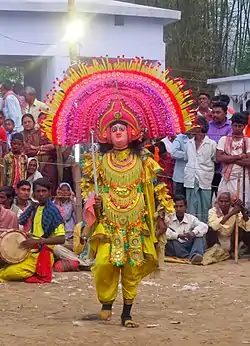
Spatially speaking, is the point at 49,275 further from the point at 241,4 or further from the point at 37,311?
the point at 241,4

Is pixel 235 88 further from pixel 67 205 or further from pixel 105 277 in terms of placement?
pixel 105 277

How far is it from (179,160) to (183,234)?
1.34 m

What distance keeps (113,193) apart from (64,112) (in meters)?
0.84

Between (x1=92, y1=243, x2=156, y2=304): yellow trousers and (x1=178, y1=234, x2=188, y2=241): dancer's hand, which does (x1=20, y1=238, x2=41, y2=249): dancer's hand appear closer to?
(x1=92, y1=243, x2=156, y2=304): yellow trousers

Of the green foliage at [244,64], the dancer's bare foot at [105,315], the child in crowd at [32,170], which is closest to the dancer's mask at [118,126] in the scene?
the dancer's bare foot at [105,315]

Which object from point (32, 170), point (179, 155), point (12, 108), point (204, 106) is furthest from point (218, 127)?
point (12, 108)

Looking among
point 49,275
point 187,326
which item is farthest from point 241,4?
point 187,326

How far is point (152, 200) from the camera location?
269 inches

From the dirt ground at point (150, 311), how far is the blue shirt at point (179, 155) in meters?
1.78

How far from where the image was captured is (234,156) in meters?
10.4

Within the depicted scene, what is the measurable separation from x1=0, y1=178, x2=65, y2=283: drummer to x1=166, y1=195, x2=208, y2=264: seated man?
2.04 metres

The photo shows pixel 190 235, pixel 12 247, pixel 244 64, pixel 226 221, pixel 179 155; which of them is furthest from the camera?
pixel 244 64

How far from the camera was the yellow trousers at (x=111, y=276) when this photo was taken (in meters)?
6.64

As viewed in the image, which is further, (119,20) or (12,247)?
(119,20)
